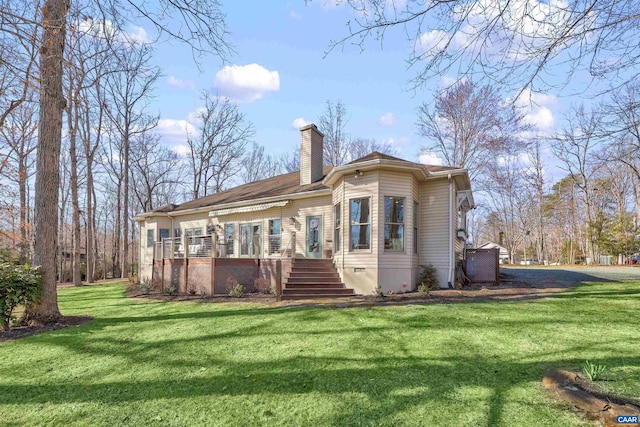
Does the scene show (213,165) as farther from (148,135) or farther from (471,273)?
(471,273)

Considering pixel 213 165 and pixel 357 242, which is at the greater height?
pixel 213 165

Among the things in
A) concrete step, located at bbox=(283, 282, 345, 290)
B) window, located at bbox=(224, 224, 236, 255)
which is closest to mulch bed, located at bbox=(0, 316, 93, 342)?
concrete step, located at bbox=(283, 282, 345, 290)

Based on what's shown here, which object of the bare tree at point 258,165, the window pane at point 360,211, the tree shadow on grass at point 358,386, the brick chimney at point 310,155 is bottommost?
the tree shadow on grass at point 358,386

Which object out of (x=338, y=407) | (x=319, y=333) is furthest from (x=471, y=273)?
(x=338, y=407)

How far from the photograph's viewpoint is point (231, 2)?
5.07 metres

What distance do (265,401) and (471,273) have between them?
10.4 m

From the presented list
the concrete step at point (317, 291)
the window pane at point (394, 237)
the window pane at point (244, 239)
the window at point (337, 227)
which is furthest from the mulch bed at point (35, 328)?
the window pane at point (244, 239)

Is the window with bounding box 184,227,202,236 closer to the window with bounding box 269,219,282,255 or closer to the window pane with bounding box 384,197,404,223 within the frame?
the window with bounding box 269,219,282,255

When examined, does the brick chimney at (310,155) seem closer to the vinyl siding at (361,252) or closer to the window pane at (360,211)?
the vinyl siding at (361,252)

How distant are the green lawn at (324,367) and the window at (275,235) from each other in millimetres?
7083

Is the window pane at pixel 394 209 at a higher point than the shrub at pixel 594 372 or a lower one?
higher

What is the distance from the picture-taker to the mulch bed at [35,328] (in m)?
6.88

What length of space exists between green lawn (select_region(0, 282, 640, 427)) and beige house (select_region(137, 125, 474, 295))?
324 centimetres

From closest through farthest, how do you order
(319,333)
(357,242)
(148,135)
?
(319,333)
(357,242)
(148,135)
